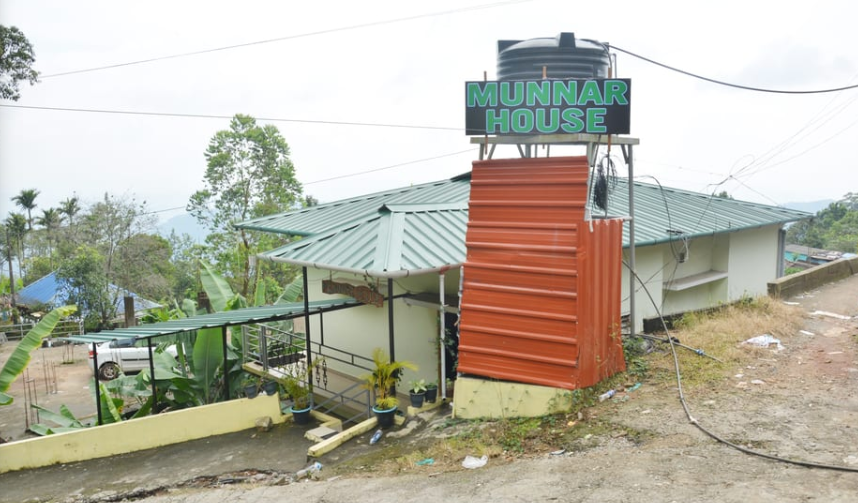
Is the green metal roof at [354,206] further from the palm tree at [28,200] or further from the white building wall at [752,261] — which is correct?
the palm tree at [28,200]

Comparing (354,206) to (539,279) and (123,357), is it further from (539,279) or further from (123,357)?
(123,357)

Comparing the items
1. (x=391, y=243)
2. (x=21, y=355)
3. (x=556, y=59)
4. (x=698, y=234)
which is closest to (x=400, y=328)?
(x=391, y=243)

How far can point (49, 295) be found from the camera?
3350 cm

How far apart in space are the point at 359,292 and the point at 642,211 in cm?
776

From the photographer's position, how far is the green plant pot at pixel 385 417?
9578mm

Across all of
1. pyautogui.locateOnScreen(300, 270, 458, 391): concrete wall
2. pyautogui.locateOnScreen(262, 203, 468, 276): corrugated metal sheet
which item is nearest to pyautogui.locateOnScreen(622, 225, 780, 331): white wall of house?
pyautogui.locateOnScreen(262, 203, 468, 276): corrugated metal sheet

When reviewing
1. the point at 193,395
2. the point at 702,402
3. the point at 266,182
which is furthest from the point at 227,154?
the point at 702,402

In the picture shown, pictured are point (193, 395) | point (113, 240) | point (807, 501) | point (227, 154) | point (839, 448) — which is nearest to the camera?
point (807, 501)

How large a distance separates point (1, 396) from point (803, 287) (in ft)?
60.8

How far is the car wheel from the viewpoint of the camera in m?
19.8

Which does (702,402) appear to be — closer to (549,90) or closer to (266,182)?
(549,90)

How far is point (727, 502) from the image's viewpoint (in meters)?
4.98

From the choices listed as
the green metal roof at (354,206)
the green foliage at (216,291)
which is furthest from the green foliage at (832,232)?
the green foliage at (216,291)

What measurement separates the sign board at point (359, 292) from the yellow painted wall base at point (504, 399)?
2338 mm
